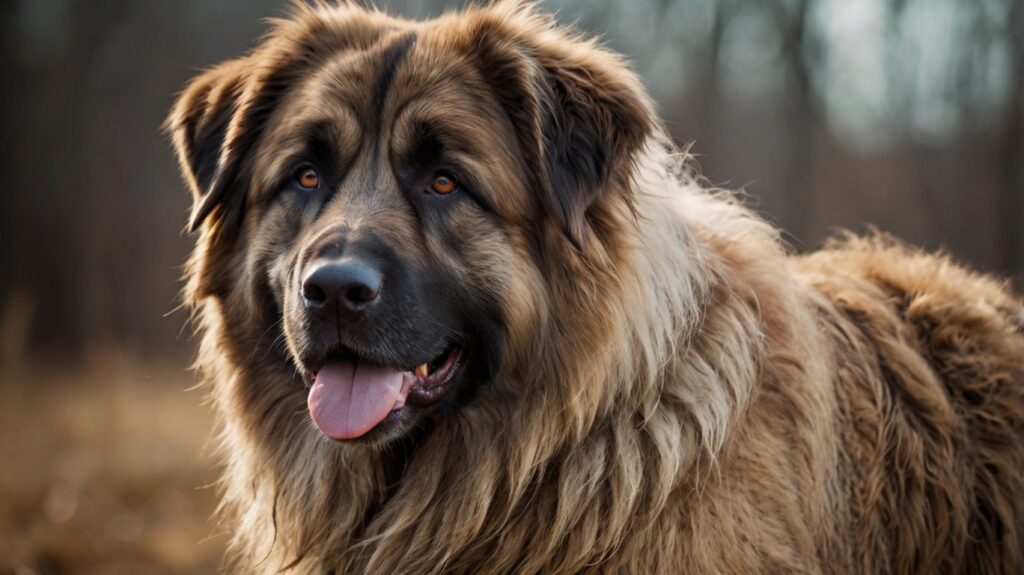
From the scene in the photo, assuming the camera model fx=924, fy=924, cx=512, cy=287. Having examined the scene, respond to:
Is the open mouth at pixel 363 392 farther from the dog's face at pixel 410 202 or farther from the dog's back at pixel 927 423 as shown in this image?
the dog's back at pixel 927 423

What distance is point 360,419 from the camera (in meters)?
3.06

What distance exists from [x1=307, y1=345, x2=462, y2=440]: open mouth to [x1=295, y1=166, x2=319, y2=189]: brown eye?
72 cm

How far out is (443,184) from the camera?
332 centimetres

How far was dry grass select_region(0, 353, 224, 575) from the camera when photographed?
5668mm

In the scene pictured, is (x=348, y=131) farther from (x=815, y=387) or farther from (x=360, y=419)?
(x=815, y=387)

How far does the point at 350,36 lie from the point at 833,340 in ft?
7.58

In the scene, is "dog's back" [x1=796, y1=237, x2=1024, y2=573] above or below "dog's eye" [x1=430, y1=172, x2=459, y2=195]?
above

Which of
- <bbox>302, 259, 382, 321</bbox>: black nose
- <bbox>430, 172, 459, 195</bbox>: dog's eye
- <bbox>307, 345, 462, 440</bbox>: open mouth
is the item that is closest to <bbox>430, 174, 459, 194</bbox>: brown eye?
<bbox>430, 172, 459, 195</bbox>: dog's eye

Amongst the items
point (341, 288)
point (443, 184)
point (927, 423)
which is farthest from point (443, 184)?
point (927, 423)

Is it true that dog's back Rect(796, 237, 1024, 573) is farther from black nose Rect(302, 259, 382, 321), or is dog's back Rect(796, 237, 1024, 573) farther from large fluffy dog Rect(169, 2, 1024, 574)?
black nose Rect(302, 259, 382, 321)

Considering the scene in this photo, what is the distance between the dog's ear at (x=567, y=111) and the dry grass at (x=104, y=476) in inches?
97.8

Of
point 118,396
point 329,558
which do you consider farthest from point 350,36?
point 118,396

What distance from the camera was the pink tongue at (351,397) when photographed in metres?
3.07

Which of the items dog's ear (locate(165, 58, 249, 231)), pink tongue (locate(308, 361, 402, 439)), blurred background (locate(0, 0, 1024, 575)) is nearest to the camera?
pink tongue (locate(308, 361, 402, 439))
